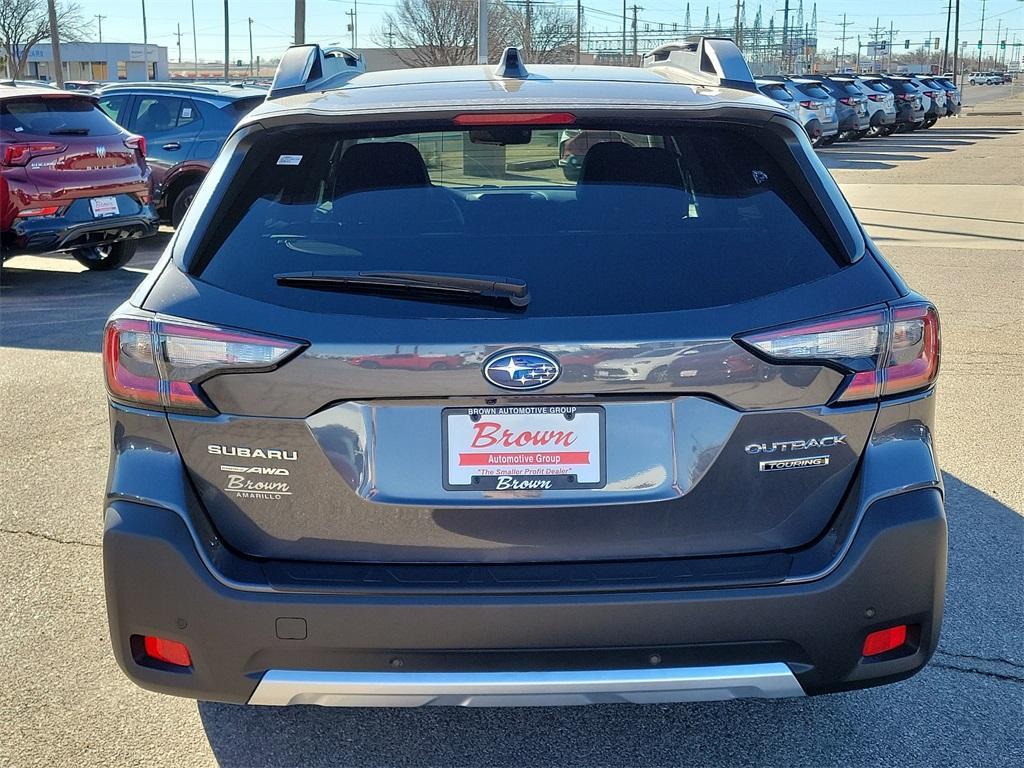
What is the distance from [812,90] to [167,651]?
107 ft

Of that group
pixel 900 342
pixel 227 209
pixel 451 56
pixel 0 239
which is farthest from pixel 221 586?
pixel 451 56

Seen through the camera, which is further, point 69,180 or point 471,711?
point 69,180

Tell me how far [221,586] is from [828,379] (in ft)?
4.60

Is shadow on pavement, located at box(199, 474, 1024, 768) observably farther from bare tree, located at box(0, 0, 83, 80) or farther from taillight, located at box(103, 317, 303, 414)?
bare tree, located at box(0, 0, 83, 80)

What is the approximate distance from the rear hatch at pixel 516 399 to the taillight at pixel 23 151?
28.5 ft

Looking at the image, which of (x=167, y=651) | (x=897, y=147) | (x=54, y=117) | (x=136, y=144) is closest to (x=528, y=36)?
(x=897, y=147)

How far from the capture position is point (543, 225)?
9.07 ft

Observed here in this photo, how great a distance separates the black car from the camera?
46.1ft

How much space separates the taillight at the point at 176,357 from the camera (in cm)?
258

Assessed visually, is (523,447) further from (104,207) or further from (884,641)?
(104,207)

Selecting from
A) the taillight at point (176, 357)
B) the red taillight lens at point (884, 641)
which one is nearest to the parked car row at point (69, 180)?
the taillight at point (176, 357)

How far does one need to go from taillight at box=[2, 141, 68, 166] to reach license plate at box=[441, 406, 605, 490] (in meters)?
9.19

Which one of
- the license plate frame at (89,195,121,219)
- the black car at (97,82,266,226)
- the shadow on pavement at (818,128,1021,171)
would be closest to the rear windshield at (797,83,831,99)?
the shadow on pavement at (818,128,1021,171)

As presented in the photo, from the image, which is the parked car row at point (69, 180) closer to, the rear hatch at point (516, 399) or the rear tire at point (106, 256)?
the rear tire at point (106, 256)
